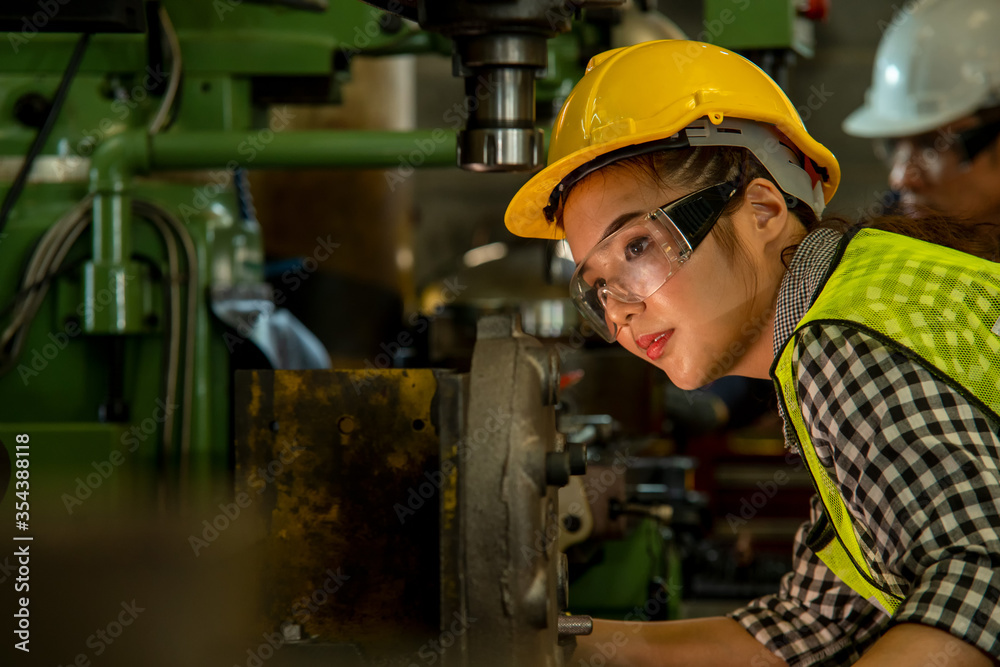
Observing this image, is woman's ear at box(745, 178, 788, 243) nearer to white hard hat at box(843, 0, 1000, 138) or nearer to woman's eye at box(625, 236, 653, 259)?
woman's eye at box(625, 236, 653, 259)

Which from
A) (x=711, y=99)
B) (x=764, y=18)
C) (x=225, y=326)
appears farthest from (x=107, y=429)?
(x=764, y=18)

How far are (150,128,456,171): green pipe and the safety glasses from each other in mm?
653

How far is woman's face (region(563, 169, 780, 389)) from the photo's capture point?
1032 millimetres

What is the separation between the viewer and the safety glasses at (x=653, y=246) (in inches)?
39.9

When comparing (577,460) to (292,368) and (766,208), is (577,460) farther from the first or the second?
(292,368)

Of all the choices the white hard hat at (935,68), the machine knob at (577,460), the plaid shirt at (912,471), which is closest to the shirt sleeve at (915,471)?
the plaid shirt at (912,471)

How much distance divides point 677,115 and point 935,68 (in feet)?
7.42

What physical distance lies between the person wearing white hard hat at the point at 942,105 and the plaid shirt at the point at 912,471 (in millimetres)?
1968

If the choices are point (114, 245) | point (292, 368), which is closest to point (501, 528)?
point (292, 368)

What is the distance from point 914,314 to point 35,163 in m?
1.44

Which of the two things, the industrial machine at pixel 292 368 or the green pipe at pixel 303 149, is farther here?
the green pipe at pixel 303 149

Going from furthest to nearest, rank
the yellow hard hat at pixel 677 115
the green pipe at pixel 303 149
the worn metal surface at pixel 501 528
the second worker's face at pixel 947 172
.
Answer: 1. the second worker's face at pixel 947 172
2. the green pipe at pixel 303 149
3. the yellow hard hat at pixel 677 115
4. the worn metal surface at pixel 501 528

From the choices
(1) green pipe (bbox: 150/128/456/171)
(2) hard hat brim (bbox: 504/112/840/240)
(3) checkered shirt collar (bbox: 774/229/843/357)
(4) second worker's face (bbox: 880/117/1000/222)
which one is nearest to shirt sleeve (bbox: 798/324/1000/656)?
(3) checkered shirt collar (bbox: 774/229/843/357)

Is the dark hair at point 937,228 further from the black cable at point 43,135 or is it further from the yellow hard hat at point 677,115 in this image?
the black cable at point 43,135
